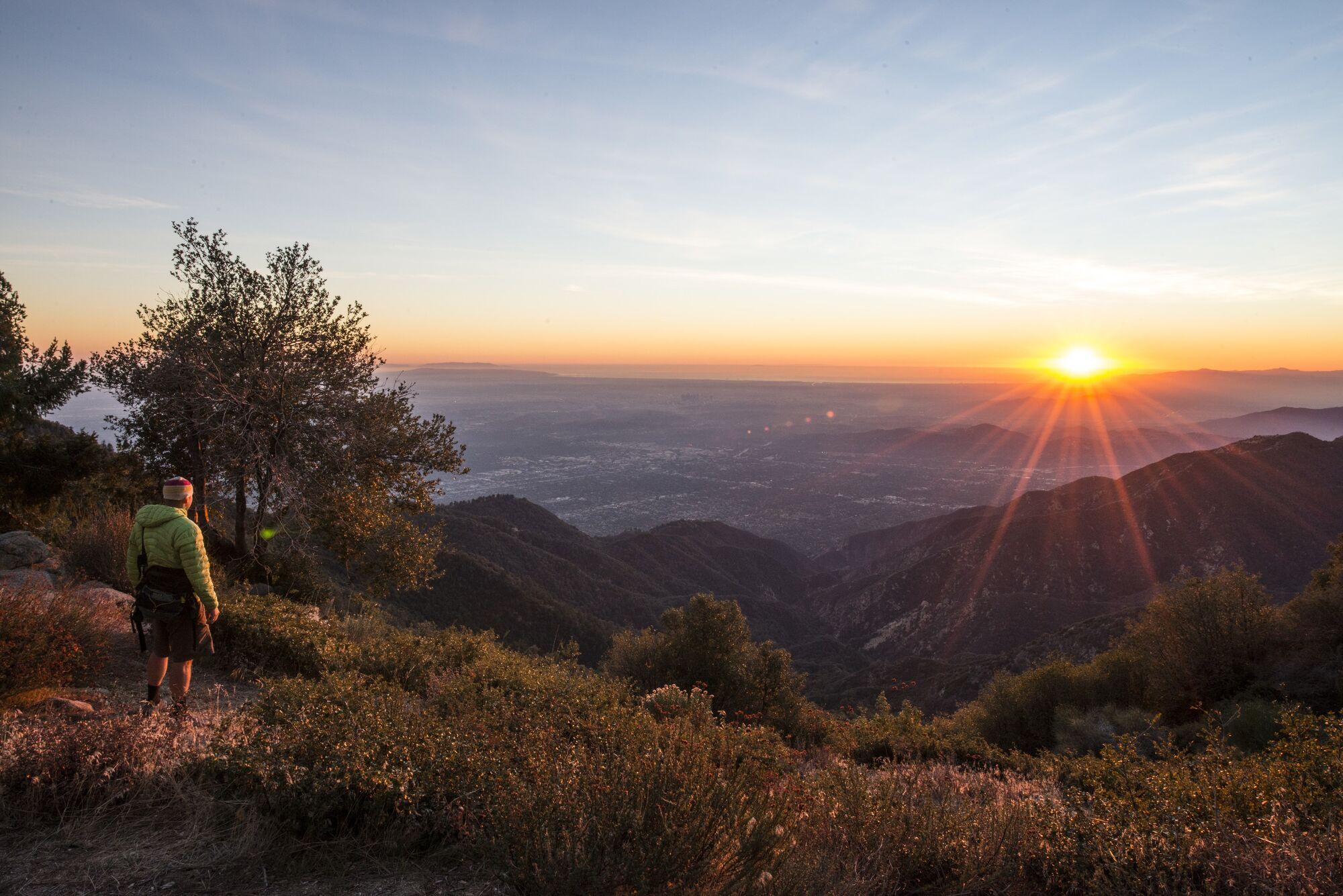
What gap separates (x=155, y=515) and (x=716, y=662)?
17543 millimetres

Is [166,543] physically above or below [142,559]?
above

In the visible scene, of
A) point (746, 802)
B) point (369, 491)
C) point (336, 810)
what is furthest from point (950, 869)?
point (369, 491)

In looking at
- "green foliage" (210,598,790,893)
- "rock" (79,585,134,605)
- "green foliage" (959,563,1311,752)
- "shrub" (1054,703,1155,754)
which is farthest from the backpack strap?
"green foliage" (959,563,1311,752)

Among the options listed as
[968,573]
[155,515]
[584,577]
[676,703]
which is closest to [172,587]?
[155,515]

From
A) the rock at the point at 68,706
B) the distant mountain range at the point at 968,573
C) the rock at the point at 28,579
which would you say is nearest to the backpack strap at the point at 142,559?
the rock at the point at 68,706

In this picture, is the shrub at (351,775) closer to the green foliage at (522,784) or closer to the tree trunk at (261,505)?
the green foliage at (522,784)

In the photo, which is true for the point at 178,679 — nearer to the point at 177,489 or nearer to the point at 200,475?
the point at 177,489

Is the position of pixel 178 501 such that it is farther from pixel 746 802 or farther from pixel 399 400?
pixel 399 400

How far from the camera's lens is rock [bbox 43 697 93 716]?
4691 millimetres

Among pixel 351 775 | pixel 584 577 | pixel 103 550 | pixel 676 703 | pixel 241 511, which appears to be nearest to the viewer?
pixel 351 775

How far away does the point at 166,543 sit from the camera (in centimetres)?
504

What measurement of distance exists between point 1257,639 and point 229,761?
24.7 m

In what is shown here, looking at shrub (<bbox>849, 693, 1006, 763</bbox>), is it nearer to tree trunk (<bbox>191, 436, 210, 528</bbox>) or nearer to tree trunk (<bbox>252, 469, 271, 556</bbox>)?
tree trunk (<bbox>252, 469, 271, 556</bbox>)

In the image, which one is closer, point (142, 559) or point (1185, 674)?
point (142, 559)
